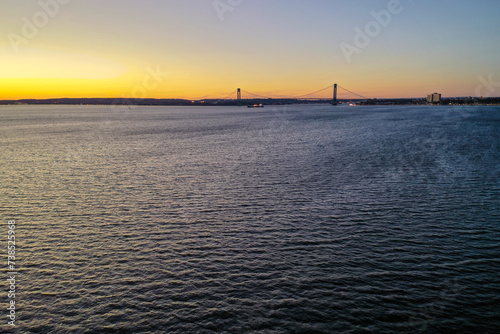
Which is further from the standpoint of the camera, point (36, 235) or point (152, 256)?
point (36, 235)

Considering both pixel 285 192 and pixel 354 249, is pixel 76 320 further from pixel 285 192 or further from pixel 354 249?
pixel 285 192

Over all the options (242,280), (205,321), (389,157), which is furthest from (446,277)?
(389,157)

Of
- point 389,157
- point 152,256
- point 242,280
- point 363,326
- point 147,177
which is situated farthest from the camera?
point 389,157

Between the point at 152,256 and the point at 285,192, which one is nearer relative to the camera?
the point at 152,256

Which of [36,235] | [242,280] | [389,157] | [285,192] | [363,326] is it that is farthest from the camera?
[389,157]

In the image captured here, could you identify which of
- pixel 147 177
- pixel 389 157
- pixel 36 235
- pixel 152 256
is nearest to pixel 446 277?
pixel 152 256

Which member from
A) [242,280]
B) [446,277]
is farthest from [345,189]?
A: [242,280]

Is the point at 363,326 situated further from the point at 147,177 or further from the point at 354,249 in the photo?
the point at 147,177

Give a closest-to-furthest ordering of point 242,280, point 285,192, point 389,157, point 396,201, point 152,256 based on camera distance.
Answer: point 242,280 < point 152,256 < point 396,201 < point 285,192 < point 389,157

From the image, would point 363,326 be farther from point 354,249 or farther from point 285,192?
point 285,192

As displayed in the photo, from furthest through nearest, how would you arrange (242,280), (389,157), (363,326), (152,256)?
(389,157), (152,256), (242,280), (363,326)
